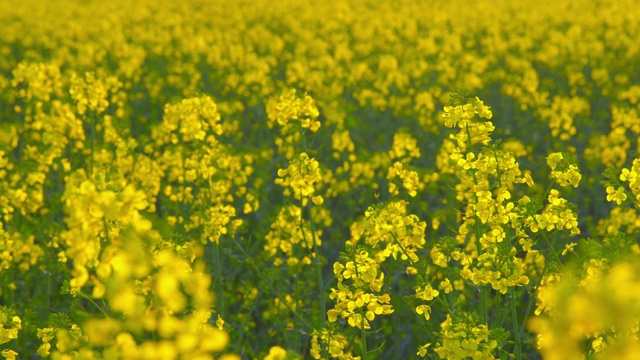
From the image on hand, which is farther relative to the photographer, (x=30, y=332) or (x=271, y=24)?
(x=271, y=24)

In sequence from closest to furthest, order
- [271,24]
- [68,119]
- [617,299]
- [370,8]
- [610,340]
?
[617,299]
[610,340]
[68,119]
[271,24]
[370,8]

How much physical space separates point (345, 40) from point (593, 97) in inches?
211

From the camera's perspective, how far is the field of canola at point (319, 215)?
72.2 inches

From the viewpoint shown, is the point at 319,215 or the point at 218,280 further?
the point at 319,215

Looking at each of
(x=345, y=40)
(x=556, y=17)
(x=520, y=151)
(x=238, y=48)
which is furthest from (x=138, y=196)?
(x=556, y=17)

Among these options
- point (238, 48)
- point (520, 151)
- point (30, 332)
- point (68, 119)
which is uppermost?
point (238, 48)

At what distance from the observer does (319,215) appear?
506 cm

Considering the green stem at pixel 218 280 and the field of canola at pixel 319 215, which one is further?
the green stem at pixel 218 280

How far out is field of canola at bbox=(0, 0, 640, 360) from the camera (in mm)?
1833

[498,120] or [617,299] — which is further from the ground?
[498,120]

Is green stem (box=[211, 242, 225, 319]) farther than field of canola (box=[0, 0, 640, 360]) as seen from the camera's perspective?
Yes

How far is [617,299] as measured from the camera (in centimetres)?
124

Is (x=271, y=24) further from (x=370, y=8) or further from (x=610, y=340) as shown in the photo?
(x=610, y=340)

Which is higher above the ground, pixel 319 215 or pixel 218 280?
pixel 319 215
